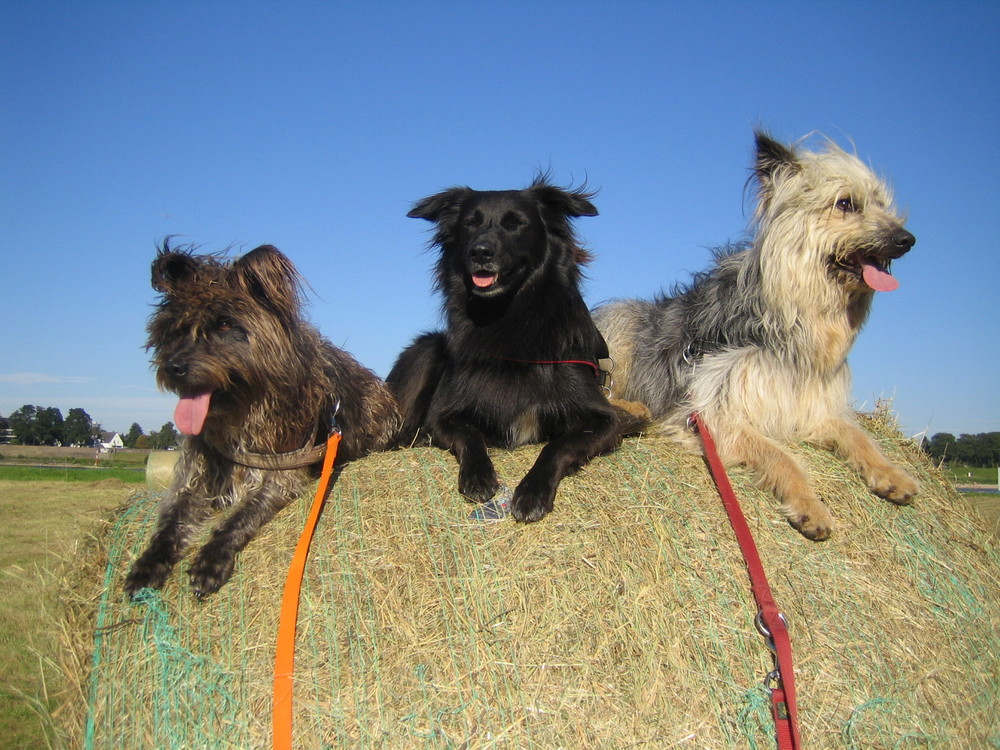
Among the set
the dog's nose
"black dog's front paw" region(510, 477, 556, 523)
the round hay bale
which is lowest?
the round hay bale

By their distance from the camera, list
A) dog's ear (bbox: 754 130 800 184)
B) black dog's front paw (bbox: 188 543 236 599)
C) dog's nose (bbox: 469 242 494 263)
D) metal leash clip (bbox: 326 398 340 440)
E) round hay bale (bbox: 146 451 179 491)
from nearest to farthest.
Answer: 1. black dog's front paw (bbox: 188 543 236 599)
2. metal leash clip (bbox: 326 398 340 440)
3. dog's nose (bbox: 469 242 494 263)
4. dog's ear (bbox: 754 130 800 184)
5. round hay bale (bbox: 146 451 179 491)

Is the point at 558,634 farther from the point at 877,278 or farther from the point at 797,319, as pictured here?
the point at 877,278

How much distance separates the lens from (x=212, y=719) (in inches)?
103

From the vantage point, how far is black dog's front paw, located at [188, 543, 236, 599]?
118 inches

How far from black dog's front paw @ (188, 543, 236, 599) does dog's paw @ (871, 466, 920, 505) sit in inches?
115

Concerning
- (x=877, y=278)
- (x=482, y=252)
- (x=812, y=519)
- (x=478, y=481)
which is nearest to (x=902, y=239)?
(x=877, y=278)

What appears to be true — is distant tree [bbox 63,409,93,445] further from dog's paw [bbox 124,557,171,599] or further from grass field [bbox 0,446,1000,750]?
dog's paw [bbox 124,557,171,599]

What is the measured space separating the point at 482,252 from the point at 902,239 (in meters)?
2.10

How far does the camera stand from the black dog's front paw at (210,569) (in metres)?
2.99

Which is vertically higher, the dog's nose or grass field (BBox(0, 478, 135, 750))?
the dog's nose

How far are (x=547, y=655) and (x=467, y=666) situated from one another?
279 mm

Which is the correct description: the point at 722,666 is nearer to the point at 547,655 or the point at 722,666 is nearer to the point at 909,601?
the point at 547,655

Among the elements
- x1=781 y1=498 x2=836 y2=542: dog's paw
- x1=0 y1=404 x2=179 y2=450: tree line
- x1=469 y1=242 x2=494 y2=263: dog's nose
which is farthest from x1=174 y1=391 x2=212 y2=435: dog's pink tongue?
x1=0 y1=404 x2=179 y2=450: tree line

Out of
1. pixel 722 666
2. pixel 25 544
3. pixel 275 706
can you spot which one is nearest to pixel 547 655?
pixel 722 666
